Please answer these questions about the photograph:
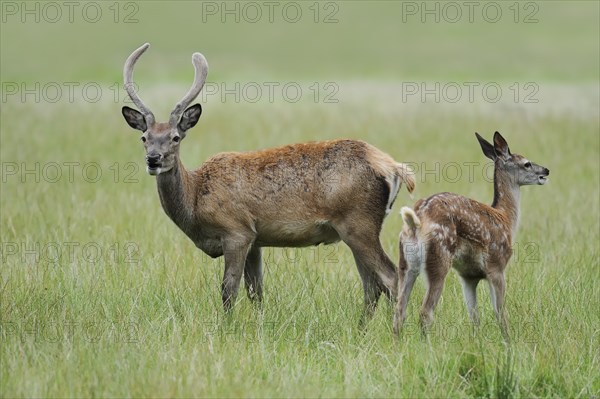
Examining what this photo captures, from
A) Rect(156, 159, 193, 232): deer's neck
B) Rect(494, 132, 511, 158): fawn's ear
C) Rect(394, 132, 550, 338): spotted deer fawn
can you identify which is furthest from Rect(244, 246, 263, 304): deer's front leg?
Rect(494, 132, 511, 158): fawn's ear

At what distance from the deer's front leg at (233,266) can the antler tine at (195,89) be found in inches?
38.6

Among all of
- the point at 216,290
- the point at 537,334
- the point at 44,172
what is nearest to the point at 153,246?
the point at 216,290

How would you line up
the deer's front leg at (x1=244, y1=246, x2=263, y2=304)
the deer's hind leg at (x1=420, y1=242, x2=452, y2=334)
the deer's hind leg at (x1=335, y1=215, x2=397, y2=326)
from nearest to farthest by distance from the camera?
the deer's hind leg at (x1=420, y1=242, x2=452, y2=334)
the deer's hind leg at (x1=335, y1=215, x2=397, y2=326)
the deer's front leg at (x1=244, y1=246, x2=263, y2=304)

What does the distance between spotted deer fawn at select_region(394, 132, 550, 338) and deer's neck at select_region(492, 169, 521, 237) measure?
186 millimetres

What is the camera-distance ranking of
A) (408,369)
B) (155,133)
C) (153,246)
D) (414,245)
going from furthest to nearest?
1. (153,246)
2. (155,133)
3. (414,245)
4. (408,369)

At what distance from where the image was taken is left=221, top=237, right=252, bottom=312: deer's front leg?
25.2 feet

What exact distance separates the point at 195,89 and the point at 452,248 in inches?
92.0

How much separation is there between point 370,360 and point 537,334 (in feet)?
4.11

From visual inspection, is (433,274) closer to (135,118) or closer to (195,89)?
(195,89)

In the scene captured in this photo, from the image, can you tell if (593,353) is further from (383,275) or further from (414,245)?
(383,275)

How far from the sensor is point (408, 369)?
6.16 m

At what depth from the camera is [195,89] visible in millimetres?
7992

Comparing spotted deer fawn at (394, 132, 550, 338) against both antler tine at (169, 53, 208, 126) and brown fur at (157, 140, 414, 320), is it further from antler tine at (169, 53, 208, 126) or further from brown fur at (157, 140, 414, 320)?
antler tine at (169, 53, 208, 126)

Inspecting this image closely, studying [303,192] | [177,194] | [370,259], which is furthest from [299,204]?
[177,194]
